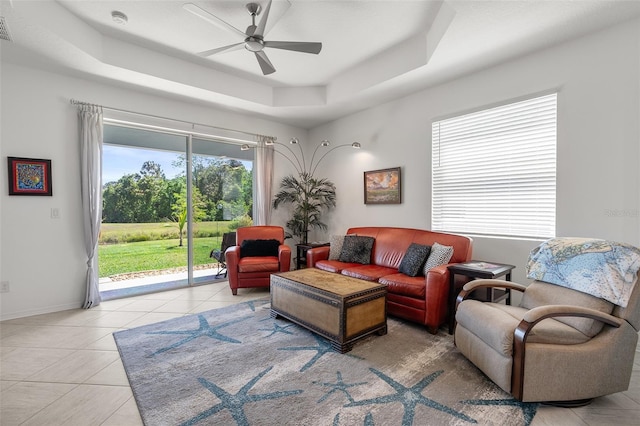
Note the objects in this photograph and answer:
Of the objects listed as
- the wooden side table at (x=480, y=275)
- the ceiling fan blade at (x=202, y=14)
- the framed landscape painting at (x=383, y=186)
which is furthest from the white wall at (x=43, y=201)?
the wooden side table at (x=480, y=275)

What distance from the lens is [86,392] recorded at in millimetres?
1976

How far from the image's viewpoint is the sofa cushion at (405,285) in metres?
2.92

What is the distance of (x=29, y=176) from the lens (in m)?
3.38

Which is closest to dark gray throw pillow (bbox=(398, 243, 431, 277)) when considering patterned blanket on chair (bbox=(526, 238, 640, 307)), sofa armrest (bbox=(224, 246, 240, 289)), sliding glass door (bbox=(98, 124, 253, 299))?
patterned blanket on chair (bbox=(526, 238, 640, 307))

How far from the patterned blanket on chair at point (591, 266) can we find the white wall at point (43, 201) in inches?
203

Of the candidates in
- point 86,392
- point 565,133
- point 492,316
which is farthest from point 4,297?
point 565,133

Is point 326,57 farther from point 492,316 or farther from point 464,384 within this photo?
→ point 464,384

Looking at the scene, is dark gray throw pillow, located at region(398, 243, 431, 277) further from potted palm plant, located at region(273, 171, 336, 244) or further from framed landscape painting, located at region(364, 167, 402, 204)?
potted palm plant, located at region(273, 171, 336, 244)

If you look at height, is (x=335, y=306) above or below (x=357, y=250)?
below

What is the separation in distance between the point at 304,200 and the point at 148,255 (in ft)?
9.26

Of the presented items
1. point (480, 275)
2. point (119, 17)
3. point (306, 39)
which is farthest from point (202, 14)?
point (480, 275)

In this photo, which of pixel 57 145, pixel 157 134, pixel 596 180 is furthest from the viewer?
pixel 157 134

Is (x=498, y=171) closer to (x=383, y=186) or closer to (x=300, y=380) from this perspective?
(x=383, y=186)

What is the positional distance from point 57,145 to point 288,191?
342 cm
